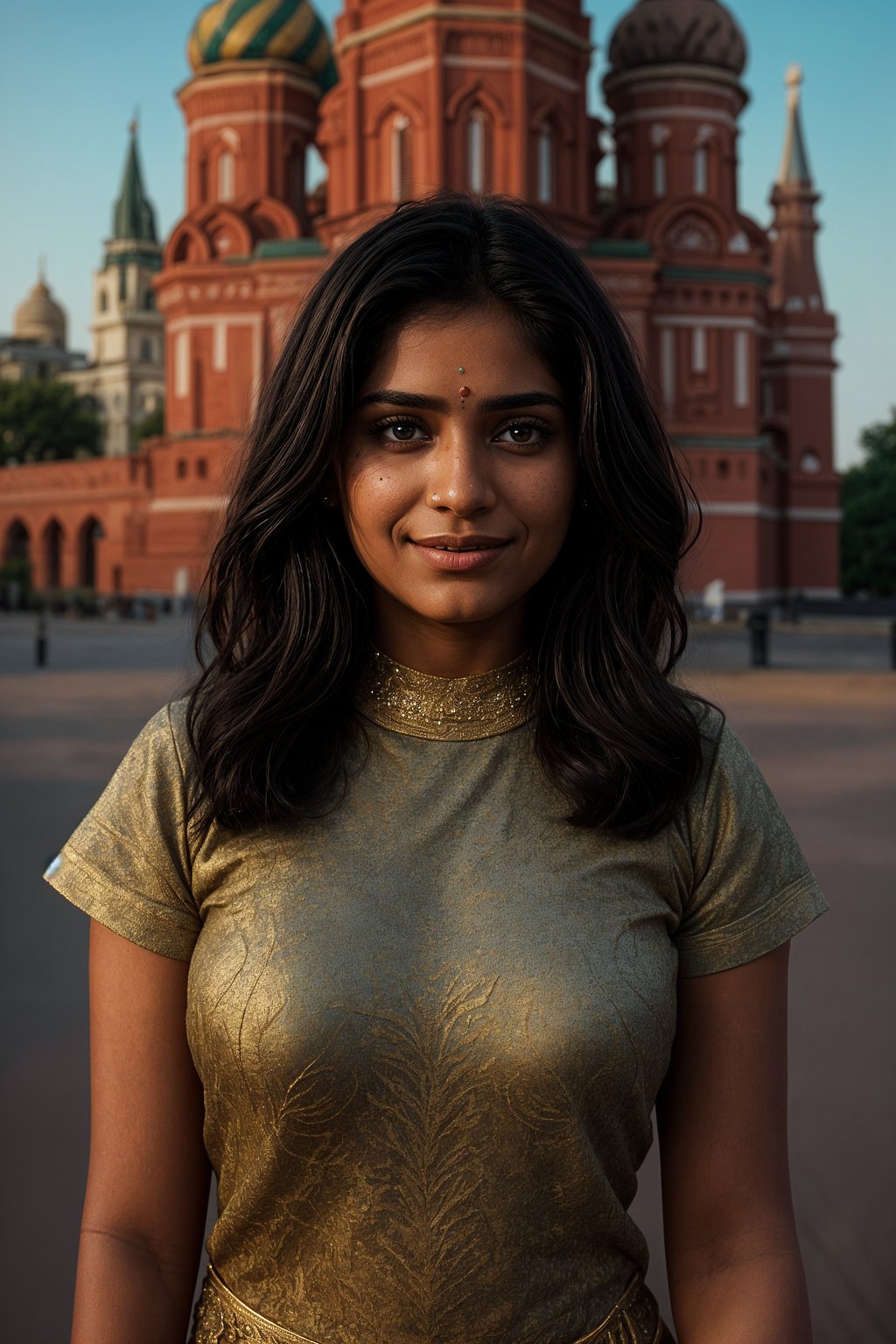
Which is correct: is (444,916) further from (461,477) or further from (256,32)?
(256,32)

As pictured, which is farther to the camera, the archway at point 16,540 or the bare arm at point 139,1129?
the archway at point 16,540

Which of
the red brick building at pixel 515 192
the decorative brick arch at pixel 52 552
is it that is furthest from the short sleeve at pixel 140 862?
the decorative brick arch at pixel 52 552

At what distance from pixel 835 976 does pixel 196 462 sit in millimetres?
35765

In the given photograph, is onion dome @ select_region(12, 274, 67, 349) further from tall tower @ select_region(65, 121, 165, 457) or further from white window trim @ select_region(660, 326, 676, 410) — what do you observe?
white window trim @ select_region(660, 326, 676, 410)

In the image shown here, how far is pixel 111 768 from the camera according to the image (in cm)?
909

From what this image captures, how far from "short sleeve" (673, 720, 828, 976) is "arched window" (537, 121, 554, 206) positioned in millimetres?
34997

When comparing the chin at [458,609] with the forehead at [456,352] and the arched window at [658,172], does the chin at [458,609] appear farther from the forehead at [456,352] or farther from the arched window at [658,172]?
the arched window at [658,172]

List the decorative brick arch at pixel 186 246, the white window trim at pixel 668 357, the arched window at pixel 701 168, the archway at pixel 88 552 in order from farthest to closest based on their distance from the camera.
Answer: the archway at pixel 88 552, the arched window at pixel 701 168, the decorative brick arch at pixel 186 246, the white window trim at pixel 668 357

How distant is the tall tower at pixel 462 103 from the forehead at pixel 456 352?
32.5 metres

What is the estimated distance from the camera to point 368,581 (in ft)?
5.16

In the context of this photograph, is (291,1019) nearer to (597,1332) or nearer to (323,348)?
(597,1332)

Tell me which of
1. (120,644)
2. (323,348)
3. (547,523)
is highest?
(323,348)

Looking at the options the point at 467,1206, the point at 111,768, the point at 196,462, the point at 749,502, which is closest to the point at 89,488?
the point at 196,462

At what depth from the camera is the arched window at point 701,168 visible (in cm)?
4009
